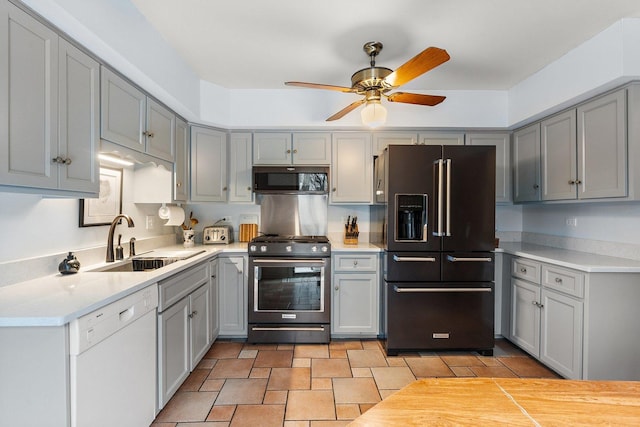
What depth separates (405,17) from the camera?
197 centimetres

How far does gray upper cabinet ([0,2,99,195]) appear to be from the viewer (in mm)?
1224

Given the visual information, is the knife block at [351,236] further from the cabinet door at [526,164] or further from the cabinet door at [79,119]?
the cabinet door at [79,119]

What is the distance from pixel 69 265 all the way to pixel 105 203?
2.10 feet

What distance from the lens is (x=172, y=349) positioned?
1.96 meters

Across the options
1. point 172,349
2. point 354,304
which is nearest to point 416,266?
point 354,304

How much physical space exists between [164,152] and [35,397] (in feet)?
5.94

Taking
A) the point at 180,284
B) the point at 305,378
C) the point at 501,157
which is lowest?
the point at 305,378

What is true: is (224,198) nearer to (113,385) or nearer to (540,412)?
(113,385)

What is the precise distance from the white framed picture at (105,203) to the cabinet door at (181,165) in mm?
437

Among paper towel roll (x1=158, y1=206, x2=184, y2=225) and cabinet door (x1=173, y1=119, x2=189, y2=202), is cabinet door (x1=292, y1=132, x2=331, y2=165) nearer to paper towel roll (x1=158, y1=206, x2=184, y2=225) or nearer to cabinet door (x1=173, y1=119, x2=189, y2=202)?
cabinet door (x1=173, y1=119, x2=189, y2=202)

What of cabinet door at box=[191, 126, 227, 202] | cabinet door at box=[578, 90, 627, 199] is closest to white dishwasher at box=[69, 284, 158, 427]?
cabinet door at box=[191, 126, 227, 202]

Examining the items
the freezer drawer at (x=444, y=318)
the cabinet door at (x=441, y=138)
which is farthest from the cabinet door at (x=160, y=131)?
the cabinet door at (x=441, y=138)

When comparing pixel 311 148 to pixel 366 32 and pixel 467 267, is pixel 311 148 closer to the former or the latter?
pixel 366 32

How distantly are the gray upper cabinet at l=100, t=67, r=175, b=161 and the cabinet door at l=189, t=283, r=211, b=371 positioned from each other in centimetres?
115
